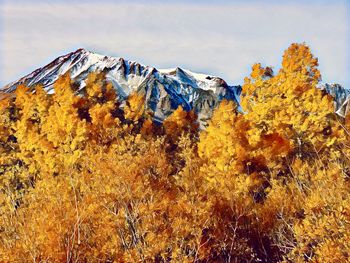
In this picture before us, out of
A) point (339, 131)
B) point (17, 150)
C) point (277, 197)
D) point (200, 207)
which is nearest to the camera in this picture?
point (200, 207)

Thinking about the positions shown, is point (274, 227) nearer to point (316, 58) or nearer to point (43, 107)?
point (316, 58)

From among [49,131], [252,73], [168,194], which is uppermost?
[252,73]

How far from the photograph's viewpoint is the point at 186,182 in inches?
770

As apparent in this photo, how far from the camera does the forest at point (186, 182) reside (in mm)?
14992

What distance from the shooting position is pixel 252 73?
1350 inches

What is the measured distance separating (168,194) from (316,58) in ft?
63.9

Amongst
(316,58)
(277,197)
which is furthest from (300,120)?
(277,197)

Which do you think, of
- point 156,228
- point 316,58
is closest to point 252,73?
point 316,58

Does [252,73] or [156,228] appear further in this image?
[252,73]

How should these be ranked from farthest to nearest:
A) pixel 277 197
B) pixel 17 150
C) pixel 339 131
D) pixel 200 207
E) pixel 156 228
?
1. pixel 17 150
2. pixel 339 131
3. pixel 277 197
4. pixel 200 207
5. pixel 156 228

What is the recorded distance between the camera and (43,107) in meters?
38.5

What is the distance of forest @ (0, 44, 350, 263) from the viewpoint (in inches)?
590

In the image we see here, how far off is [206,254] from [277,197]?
5047 mm

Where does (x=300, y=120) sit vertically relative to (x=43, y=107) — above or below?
above
